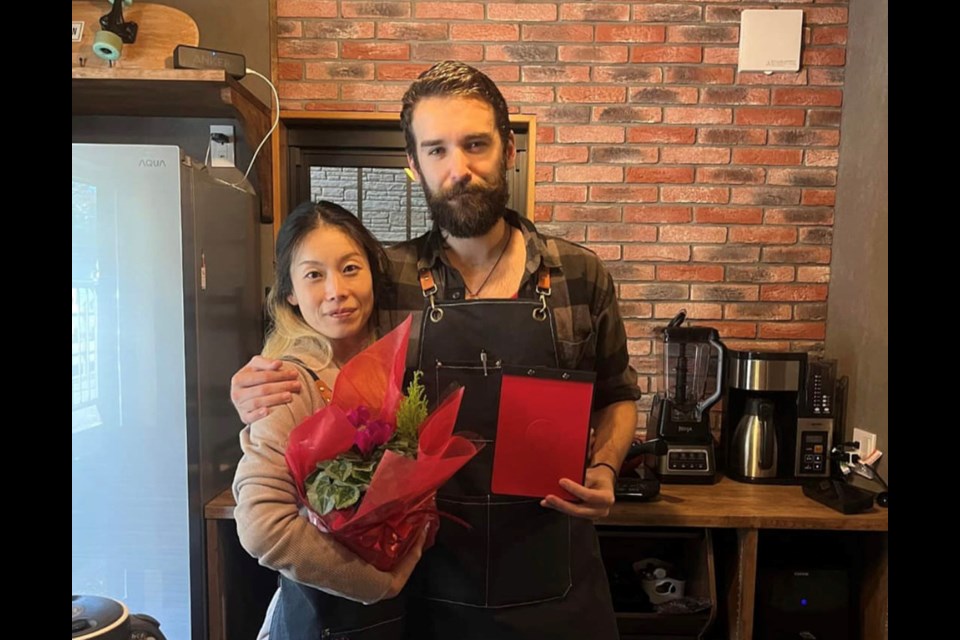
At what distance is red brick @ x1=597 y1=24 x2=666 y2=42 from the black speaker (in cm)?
180

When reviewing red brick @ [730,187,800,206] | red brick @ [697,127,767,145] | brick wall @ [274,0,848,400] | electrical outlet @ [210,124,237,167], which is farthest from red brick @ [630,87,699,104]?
electrical outlet @ [210,124,237,167]

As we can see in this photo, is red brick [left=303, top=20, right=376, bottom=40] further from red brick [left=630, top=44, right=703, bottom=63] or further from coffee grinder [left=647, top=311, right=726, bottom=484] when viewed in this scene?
coffee grinder [left=647, top=311, right=726, bottom=484]

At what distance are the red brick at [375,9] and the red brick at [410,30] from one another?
0.03 meters

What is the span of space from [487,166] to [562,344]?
1.22ft

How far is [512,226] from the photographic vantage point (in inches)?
48.2

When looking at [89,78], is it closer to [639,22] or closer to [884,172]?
[639,22]

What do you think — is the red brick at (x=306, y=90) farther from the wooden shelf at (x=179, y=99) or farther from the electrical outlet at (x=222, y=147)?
the electrical outlet at (x=222, y=147)

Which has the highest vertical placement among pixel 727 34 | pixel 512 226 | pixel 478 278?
pixel 727 34

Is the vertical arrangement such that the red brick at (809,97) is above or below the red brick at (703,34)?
below

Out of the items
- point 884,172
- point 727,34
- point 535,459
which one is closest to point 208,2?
point 727,34

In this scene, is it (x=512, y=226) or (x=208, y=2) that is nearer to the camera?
(x=512, y=226)

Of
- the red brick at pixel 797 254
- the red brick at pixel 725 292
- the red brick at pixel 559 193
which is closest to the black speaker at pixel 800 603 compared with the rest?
the red brick at pixel 725 292

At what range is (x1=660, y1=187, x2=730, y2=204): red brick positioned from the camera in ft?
6.88

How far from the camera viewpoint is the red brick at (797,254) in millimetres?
2105
